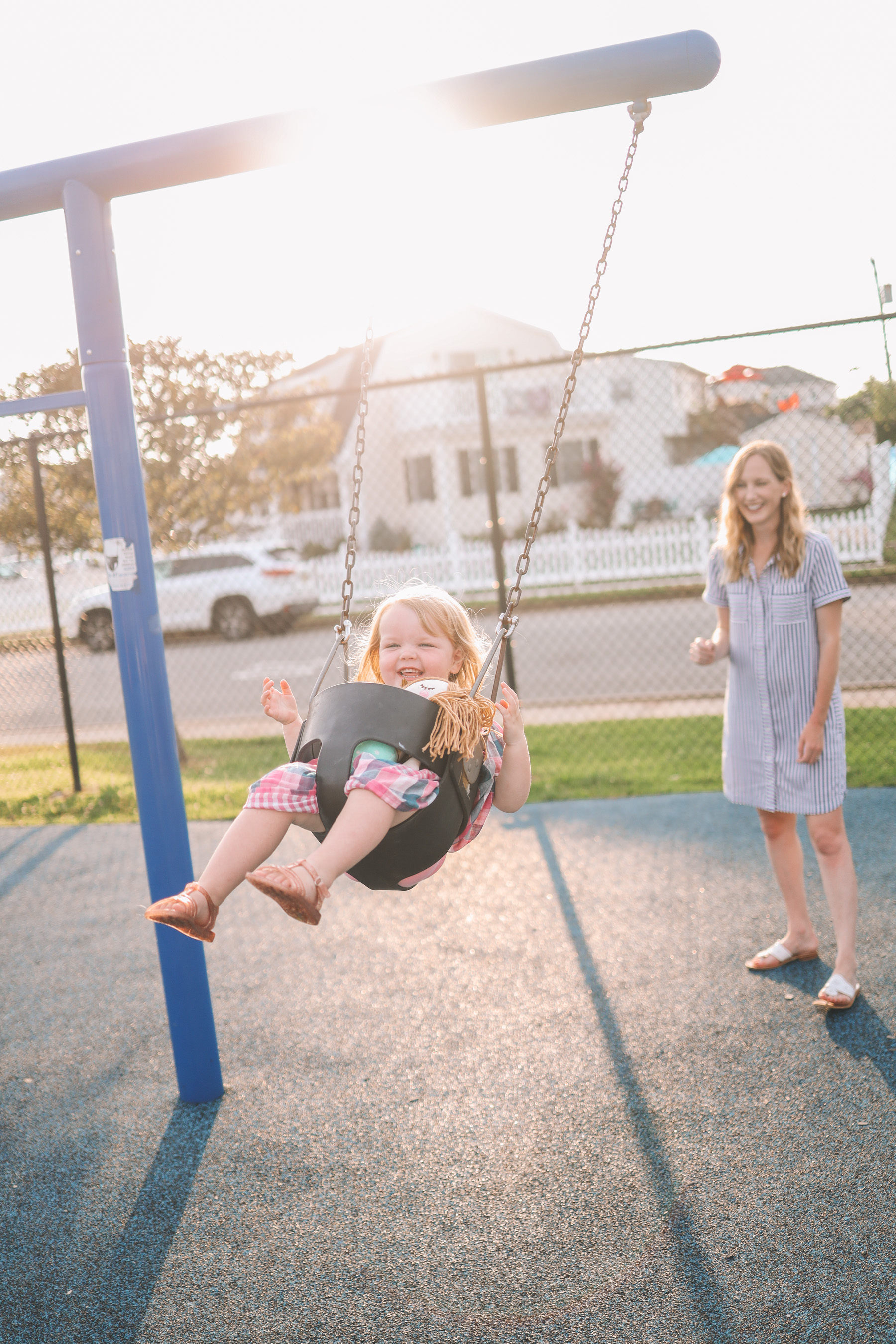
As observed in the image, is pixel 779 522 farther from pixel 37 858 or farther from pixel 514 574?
pixel 514 574

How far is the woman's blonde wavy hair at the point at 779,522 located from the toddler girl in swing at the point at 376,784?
106 centimetres

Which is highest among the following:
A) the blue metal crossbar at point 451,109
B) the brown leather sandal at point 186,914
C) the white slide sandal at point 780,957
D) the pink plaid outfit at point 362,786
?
the blue metal crossbar at point 451,109

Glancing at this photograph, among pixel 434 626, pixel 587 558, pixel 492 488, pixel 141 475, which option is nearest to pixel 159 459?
pixel 492 488

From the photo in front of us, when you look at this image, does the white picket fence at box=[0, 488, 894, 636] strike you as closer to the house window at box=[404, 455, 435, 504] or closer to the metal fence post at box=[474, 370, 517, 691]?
the metal fence post at box=[474, 370, 517, 691]

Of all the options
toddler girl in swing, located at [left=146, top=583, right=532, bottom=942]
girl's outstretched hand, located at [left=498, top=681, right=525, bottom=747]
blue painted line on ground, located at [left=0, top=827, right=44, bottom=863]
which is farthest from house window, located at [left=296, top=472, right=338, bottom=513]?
girl's outstretched hand, located at [left=498, top=681, right=525, bottom=747]

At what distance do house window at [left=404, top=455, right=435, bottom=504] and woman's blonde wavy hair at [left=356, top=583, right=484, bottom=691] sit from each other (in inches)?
943

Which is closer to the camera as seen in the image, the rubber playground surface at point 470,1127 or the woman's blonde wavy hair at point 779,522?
the rubber playground surface at point 470,1127

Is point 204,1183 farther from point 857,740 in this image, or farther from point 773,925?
point 857,740

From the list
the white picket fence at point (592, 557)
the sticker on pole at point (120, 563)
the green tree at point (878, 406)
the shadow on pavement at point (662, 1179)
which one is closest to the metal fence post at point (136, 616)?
the sticker on pole at point (120, 563)

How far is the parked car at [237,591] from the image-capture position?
13211mm

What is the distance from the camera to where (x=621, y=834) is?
505 cm

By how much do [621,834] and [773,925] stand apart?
1.30 meters

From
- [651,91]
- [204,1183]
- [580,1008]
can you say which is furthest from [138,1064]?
[651,91]

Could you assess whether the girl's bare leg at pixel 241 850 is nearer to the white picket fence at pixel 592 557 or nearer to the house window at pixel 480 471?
the white picket fence at pixel 592 557
